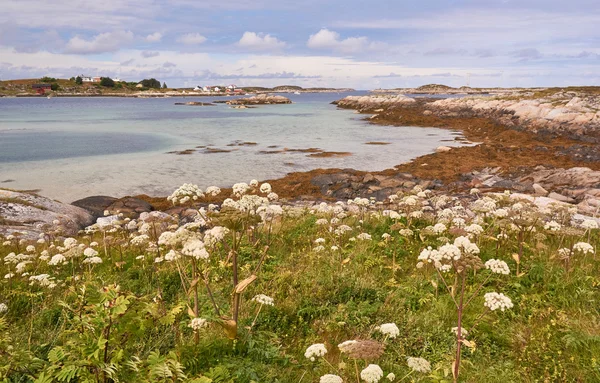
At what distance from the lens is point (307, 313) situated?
6789mm

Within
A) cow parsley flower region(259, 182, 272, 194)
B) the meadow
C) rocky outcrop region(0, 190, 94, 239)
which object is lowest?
rocky outcrop region(0, 190, 94, 239)

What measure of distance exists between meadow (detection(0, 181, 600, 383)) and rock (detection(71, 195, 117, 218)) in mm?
12557

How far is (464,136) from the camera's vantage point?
50.8 metres

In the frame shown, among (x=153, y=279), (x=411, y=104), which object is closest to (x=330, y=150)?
(x=153, y=279)

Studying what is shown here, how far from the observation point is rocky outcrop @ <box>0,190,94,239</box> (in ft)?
50.3

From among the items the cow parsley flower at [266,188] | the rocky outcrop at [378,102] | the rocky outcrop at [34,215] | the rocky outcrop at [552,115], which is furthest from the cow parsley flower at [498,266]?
the rocky outcrop at [378,102]

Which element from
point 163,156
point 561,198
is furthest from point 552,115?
point 163,156

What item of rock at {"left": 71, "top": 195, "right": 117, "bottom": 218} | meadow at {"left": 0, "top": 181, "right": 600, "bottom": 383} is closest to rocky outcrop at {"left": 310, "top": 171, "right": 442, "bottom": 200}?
rock at {"left": 71, "top": 195, "right": 117, "bottom": 218}

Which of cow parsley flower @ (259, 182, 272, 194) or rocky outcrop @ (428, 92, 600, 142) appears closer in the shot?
cow parsley flower @ (259, 182, 272, 194)

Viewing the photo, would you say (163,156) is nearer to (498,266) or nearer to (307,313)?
(307,313)

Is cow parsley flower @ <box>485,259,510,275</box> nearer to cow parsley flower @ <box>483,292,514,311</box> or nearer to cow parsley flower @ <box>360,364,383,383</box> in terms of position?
cow parsley flower @ <box>483,292,514,311</box>

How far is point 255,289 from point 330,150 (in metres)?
35.7

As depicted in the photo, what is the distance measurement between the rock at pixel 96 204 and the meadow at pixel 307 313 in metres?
12.6

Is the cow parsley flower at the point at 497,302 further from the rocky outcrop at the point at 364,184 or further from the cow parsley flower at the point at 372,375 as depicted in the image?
the rocky outcrop at the point at 364,184
